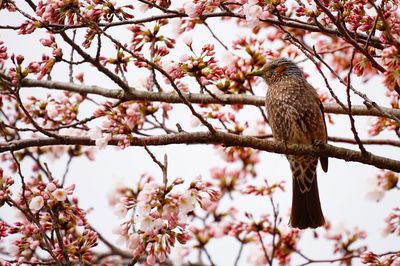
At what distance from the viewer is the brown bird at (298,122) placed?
461 cm

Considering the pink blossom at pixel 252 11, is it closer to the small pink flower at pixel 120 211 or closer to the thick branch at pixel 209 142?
the thick branch at pixel 209 142

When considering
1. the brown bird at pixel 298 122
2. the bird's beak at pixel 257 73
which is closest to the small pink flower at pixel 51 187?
the brown bird at pixel 298 122

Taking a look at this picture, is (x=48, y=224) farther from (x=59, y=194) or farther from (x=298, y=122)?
(x=298, y=122)

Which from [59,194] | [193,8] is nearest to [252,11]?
[193,8]

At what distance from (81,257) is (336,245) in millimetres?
3060

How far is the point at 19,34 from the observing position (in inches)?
128

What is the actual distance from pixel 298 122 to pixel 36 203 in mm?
2300

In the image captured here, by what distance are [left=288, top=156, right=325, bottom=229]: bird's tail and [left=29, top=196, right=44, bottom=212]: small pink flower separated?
2.30m

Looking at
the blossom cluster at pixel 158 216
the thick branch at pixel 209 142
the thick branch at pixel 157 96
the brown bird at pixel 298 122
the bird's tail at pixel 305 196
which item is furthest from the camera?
the bird's tail at pixel 305 196

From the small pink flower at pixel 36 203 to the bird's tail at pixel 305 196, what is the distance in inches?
90.7

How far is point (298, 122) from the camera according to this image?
4625 mm

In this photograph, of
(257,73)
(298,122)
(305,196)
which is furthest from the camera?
(305,196)

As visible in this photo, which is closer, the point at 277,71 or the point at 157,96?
the point at 157,96

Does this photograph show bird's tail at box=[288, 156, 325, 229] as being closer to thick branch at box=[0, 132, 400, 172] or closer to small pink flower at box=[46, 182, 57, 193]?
thick branch at box=[0, 132, 400, 172]
